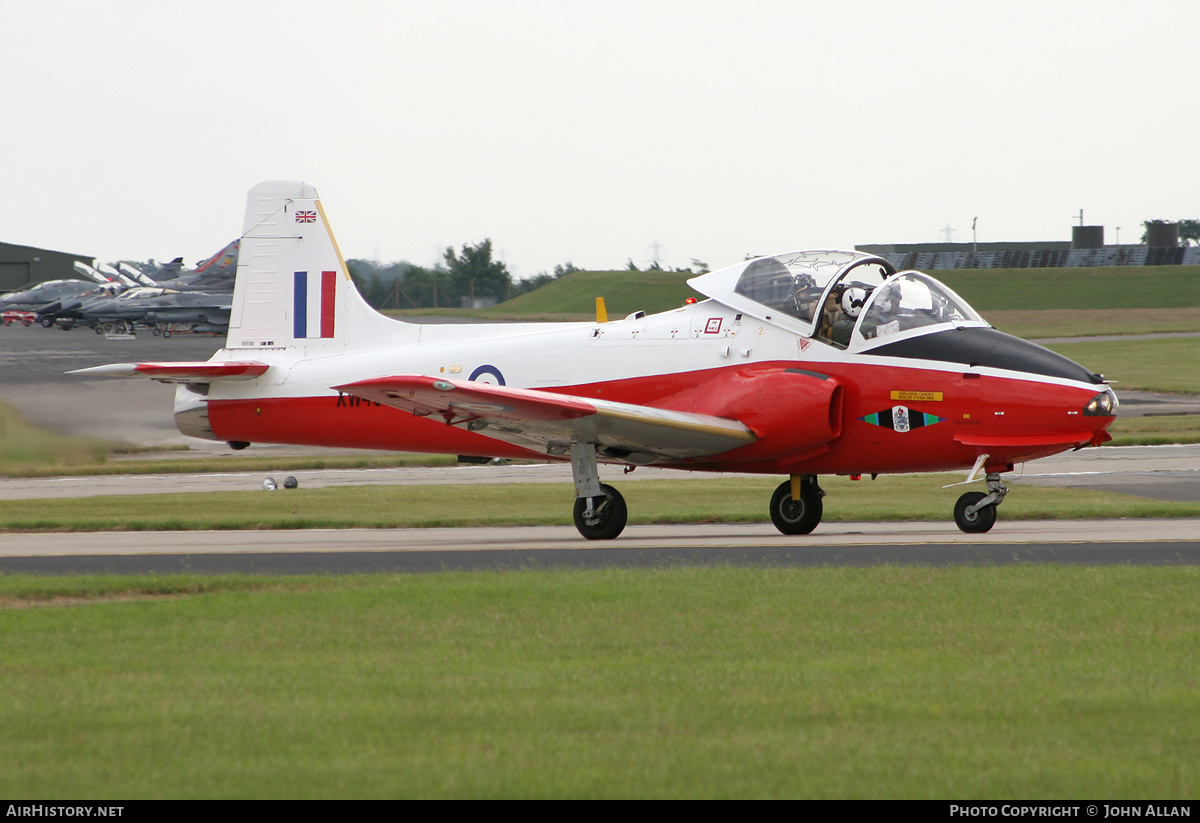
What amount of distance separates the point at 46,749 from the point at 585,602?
4547 millimetres

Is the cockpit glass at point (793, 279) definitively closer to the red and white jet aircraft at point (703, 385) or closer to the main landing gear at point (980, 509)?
the red and white jet aircraft at point (703, 385)

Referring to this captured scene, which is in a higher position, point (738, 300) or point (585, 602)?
point (738, 300)

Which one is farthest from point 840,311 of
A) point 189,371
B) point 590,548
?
point 189,371

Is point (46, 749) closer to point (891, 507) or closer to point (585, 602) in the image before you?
point (585, 602)

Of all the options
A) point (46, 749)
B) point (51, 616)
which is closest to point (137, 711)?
Result: point (46, 749)

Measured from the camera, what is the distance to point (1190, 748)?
5.52 meters

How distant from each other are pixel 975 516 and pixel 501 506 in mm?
8686

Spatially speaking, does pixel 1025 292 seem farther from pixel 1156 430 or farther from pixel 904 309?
pixel 904 309

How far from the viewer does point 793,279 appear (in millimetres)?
15500

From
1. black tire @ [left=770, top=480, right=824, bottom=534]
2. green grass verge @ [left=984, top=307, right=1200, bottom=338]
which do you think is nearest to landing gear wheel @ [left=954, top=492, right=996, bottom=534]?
black tire @ [left=770, top=480, right=824, bottom=534]

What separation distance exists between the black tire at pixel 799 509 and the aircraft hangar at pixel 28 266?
352 feet

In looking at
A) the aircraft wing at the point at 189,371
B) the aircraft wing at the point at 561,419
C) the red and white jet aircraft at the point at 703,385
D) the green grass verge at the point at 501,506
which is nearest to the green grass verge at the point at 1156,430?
the green grass verge at the point at 501,506

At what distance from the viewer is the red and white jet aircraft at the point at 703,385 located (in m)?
14.5
